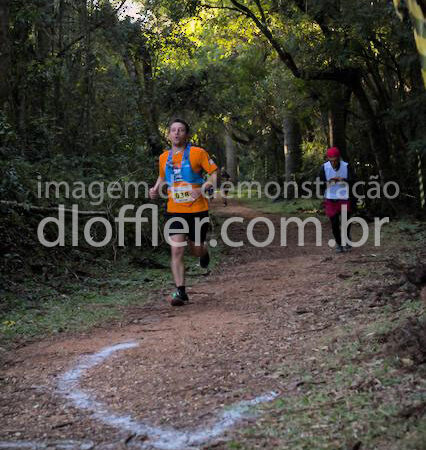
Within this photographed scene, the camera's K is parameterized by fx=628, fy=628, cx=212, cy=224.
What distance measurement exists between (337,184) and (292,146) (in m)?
17.7

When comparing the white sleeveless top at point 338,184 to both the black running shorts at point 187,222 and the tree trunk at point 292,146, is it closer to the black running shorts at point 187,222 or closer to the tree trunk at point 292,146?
the black running shorts at point 187,222

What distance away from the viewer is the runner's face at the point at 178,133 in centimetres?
803

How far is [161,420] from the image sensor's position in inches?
163

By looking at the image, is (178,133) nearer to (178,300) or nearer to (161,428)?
(178,300)

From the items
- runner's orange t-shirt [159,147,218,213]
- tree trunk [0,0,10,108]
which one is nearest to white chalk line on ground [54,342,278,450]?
runner's orange t-shirt [159,147,218,213]

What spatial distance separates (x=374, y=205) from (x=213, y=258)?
8287mm

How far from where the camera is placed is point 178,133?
8039mm

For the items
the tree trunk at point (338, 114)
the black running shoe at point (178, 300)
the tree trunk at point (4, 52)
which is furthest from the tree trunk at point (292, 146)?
the black running shoe at point (178, 300)

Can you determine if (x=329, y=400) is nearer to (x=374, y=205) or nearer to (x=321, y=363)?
(x=321, y=363)

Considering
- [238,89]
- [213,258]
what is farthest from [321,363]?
[238,89]

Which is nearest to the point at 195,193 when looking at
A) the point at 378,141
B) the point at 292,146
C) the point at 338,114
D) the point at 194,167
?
the point at 194,167

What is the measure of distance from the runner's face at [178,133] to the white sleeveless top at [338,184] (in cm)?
470

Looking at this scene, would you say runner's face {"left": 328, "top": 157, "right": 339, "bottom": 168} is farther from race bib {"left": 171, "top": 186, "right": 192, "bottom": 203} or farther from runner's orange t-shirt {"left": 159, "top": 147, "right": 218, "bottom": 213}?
race bib {"left": 171, "top": 186, "right": 192, "bottom": 203}

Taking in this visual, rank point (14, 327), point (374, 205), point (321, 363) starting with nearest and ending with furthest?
point (321, 363), point (14, 327), point (374, 205)
